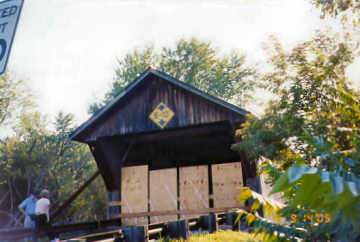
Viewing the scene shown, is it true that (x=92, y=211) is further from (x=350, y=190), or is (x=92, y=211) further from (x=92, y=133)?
(x=350, y=190)

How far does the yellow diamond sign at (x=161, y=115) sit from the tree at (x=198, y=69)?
2270 centimetres

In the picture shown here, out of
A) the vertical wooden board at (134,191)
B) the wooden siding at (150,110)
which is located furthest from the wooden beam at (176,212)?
the wooden siding at (150,110)

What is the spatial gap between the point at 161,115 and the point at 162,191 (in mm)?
3976

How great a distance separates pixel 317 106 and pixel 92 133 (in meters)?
9.41

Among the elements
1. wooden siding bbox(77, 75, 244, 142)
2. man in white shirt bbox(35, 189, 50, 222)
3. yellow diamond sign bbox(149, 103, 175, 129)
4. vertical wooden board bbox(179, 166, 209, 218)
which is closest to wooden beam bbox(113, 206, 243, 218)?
vertical wooden board bbox(179, 166, 209, 218)

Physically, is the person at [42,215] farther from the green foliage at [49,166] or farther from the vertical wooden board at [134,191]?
the green foliage at [49,166]

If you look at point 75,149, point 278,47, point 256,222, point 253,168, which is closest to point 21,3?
point 256,222

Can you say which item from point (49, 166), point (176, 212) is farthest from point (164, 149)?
point (49, 166)

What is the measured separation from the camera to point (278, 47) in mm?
10305

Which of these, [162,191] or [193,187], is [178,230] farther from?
[162,191]

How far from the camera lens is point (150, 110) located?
46.4ft

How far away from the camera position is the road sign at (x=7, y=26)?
3025 millimetres

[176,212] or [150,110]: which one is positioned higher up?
[150,110]

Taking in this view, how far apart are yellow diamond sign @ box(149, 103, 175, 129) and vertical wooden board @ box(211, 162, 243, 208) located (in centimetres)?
348
